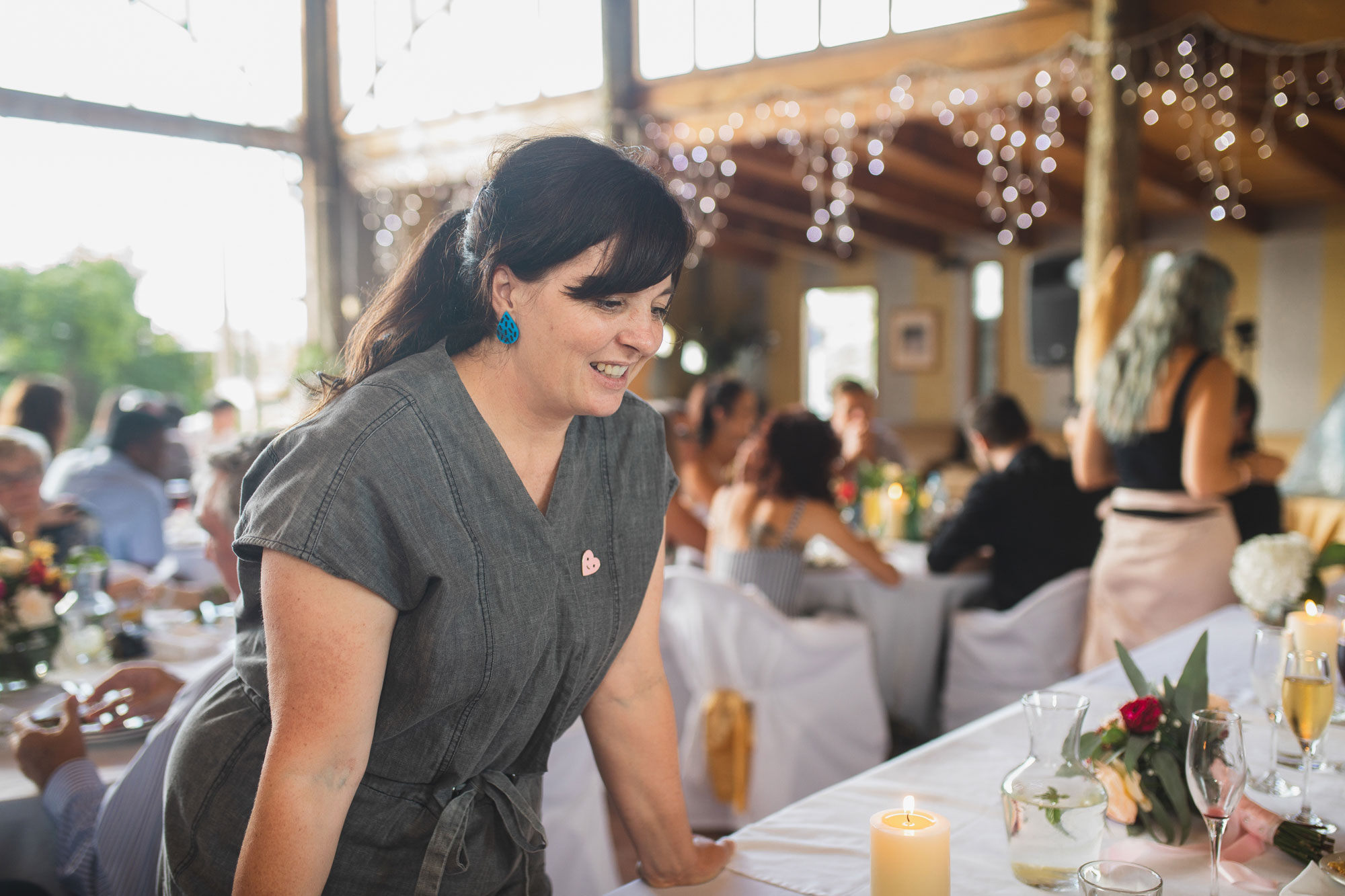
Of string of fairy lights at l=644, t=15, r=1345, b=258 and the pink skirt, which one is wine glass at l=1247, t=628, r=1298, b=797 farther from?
string of fairy lights at l=644, t=15, r=1345, b=258

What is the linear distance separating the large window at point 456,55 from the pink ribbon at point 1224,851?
6.98m

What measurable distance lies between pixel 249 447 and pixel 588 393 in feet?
3.11

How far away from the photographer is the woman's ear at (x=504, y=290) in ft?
3.34

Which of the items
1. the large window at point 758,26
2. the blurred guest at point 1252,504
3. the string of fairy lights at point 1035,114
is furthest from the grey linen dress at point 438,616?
the large window at point 758,26

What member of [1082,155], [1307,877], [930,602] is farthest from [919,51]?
[1307,877]

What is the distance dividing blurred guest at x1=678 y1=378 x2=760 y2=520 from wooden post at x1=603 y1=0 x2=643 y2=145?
298 centimetres

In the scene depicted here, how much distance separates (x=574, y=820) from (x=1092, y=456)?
2.04 metres

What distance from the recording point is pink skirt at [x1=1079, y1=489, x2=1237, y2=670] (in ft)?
9.61

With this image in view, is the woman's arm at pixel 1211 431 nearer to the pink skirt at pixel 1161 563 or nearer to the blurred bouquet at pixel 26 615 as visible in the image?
the pink skirt at pixel 1161 563

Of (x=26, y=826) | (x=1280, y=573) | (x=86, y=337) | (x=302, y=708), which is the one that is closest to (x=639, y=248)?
(x=302, y=708)

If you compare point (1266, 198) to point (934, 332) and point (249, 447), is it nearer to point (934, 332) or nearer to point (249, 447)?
point (934, 332)

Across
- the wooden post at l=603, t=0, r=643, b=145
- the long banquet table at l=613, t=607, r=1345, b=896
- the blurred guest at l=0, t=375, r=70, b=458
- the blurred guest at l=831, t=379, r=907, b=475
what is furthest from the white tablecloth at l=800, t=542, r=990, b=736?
the wooden post at l=603, t=0, r=643, b=145

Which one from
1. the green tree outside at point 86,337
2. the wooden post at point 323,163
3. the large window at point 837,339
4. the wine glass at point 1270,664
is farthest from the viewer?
the large window at point 837,339

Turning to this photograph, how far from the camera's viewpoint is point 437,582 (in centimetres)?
99
